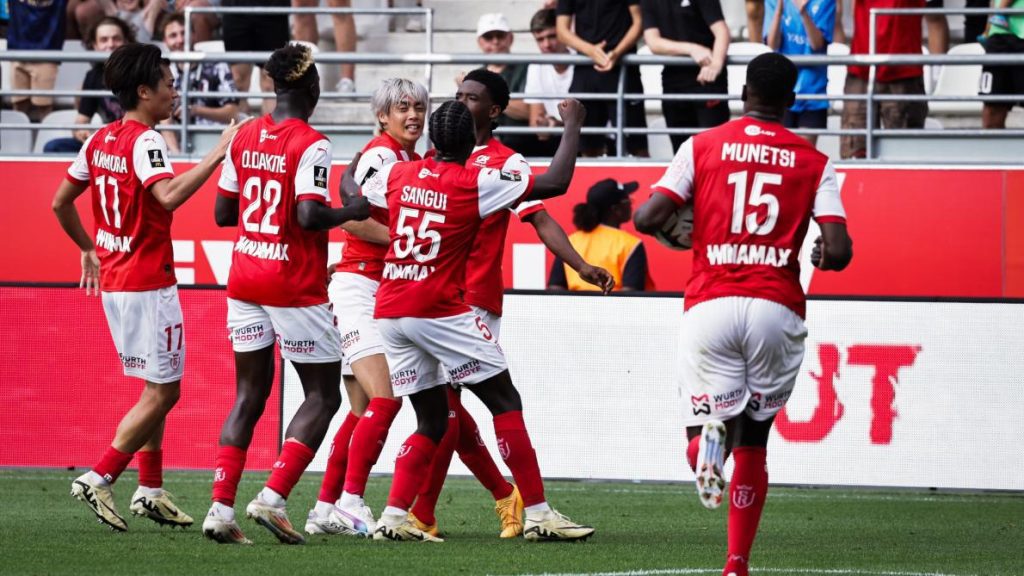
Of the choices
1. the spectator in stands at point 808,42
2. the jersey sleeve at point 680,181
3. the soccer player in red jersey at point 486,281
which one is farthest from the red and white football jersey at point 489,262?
the spectator in stands at point 808,42

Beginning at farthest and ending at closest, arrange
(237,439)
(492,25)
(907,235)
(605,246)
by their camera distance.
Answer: (492,25), (907,235), (605,246), (237,439)

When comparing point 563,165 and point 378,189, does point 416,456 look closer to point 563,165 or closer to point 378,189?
point 378,189

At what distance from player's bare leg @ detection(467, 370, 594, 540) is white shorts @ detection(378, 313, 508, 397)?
14 centimetres

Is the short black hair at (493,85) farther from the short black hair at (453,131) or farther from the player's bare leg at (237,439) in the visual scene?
the player's bare leg at (237,439)

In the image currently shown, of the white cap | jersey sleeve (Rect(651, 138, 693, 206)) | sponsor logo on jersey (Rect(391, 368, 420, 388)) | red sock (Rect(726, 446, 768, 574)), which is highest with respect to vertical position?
the white cap

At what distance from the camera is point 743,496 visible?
20.3 feet

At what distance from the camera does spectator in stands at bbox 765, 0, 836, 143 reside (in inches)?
550

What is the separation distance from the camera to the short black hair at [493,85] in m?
8.21

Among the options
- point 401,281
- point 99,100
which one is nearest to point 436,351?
point 401,281

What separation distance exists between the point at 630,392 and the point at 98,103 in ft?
23.5

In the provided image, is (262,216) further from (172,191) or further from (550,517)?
(550,517)

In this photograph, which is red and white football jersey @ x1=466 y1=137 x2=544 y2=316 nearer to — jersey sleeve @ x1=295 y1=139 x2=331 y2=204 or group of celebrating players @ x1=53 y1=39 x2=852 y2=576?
group of celebrating players @ x1=53 y1=39 x2=852 y2=576

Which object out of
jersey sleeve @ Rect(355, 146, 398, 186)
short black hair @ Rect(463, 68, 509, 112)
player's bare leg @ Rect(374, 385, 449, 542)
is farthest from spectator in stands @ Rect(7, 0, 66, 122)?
player's bare leg @ Rect(374, 385, 449, 542)

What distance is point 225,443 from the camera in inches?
301
